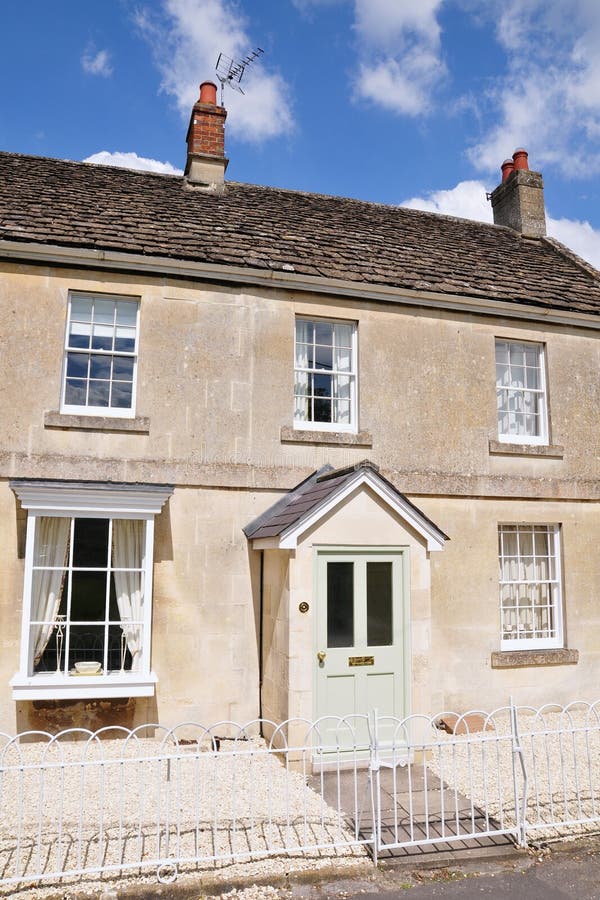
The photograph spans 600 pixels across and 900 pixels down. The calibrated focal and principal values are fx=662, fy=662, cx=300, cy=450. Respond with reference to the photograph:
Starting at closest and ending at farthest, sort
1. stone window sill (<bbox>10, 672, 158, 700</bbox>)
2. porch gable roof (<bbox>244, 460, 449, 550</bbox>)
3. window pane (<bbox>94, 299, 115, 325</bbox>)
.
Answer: porch gable roof (<bbox>244, 460, 449, 550</bbox>) → stone window sill (<bbox>10, 672, 158, 700</bbox>) → window pane (<bbox>94, 299, 115, 325</bbox>)

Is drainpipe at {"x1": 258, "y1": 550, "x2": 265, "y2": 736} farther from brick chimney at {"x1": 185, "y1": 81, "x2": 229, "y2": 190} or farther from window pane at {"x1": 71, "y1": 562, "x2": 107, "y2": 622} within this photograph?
brick chimney at {"x1": 185, "y1": 81, "x2": 229, "y2": 190}

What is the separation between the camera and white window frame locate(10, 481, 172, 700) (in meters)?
8.59

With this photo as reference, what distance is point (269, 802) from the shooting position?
20.4 ft

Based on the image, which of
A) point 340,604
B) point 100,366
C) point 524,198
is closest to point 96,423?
point 100,366

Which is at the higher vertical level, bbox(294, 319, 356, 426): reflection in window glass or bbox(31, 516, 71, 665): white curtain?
bbox(294, 319, 356, 426): reflection in window glass

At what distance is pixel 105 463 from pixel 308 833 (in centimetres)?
554

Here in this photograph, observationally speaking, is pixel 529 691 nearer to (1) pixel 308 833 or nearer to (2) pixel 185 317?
(1) pixel 308 833

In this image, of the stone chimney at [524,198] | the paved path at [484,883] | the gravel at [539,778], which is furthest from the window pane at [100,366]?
the stone chimney at [524,198]

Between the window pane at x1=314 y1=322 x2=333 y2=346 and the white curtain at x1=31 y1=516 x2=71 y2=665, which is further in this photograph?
the window pane at x1=314 y1=322 x2=333 y2=346

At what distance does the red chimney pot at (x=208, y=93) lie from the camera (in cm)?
1384

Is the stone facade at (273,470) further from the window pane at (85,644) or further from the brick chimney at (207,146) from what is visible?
the brick chimney at (207,146)

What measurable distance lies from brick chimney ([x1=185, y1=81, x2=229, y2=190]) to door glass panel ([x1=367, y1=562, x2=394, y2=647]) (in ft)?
29.0

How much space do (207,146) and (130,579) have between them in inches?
359

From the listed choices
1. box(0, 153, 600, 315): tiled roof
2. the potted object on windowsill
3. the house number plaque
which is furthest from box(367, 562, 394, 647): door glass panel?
box(0, 153, 600, 315): tiled roof
